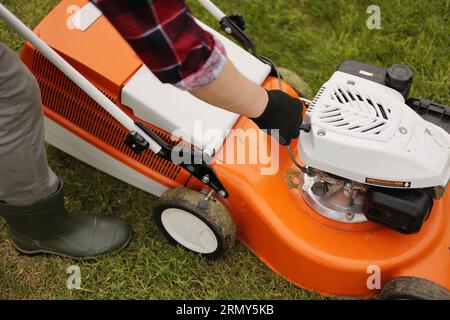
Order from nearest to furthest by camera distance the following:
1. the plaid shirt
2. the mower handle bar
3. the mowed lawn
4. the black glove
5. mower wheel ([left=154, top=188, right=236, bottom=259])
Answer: the plaid shirt
the black glove
the mower handle bar
mower wheel ([left=154, top=188, right=236, bottom=259])
the mowed lawn

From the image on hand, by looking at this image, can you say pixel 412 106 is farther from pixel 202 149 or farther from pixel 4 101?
pixel 4 101

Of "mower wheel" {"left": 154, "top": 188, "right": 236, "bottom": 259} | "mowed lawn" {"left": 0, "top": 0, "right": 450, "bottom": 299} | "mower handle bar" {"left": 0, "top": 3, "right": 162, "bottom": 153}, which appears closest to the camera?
"mower handle bar" {"left": 0, "top": 3, "right": 162, "bottom": 153}

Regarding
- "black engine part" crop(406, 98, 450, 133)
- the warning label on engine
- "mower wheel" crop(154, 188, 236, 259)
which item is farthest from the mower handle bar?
"black engine part" crop(406, 98, 450, 133)

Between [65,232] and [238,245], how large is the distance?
517 mm

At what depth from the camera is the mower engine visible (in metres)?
1.40

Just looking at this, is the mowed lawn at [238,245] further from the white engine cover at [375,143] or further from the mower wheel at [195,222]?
the white engine cover at [375,143]

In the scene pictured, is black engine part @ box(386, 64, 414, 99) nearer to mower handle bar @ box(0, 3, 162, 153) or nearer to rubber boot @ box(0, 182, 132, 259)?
mower handle bar @ box(0, 3, 162, 153)

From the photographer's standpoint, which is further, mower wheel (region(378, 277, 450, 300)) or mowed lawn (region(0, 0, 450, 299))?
mowed lawn (region(0, 0, 450, 299))

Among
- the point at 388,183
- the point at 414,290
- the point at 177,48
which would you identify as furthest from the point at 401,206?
the point at 177,48

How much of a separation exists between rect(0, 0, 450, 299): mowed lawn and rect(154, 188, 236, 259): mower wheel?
6 centimetres

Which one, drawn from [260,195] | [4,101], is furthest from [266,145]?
[4,101]

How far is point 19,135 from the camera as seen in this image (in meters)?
1.46

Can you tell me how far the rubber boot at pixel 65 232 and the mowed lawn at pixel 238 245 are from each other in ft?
0.13

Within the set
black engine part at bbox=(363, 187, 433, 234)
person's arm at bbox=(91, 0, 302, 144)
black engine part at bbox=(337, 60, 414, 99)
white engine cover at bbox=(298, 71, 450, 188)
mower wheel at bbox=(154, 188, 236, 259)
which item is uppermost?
person's arm at bbox=(91, 0, 302, 144)
